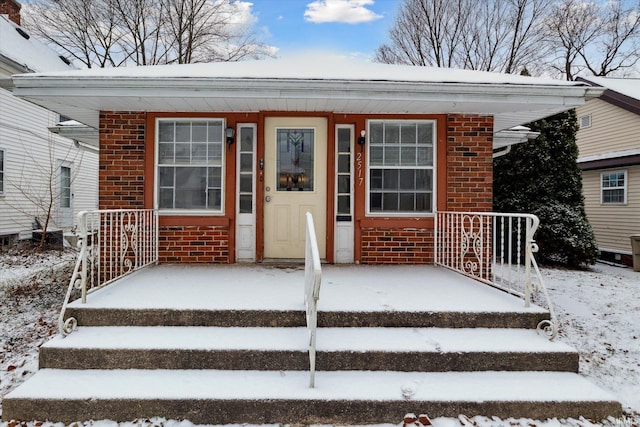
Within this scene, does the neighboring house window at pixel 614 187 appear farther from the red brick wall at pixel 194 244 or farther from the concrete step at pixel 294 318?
the red brick wall at pixel 194 244

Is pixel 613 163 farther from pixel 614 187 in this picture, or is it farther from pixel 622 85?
pixel 622 85

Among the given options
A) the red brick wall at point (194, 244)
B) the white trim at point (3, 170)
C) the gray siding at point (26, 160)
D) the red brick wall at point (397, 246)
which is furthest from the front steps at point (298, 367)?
the white trim at point (3, 170)

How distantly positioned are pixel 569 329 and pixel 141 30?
63.1ft

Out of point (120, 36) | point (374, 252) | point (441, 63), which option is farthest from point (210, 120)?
point (441, 63)

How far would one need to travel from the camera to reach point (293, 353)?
279 cm

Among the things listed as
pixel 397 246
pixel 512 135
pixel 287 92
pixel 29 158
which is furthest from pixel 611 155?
pixel 29 158

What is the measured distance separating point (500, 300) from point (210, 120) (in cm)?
426

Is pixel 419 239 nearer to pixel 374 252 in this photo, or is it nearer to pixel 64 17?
pixel 374 252

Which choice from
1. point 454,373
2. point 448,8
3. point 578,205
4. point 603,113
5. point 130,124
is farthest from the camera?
point 448,8

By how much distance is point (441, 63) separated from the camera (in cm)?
1859

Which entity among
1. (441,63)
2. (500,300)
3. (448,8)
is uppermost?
(448,8)

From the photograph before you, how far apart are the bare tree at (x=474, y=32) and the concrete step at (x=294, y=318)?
58.1 ft

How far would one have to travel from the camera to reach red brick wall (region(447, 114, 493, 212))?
206 inches

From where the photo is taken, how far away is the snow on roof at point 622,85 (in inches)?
435
